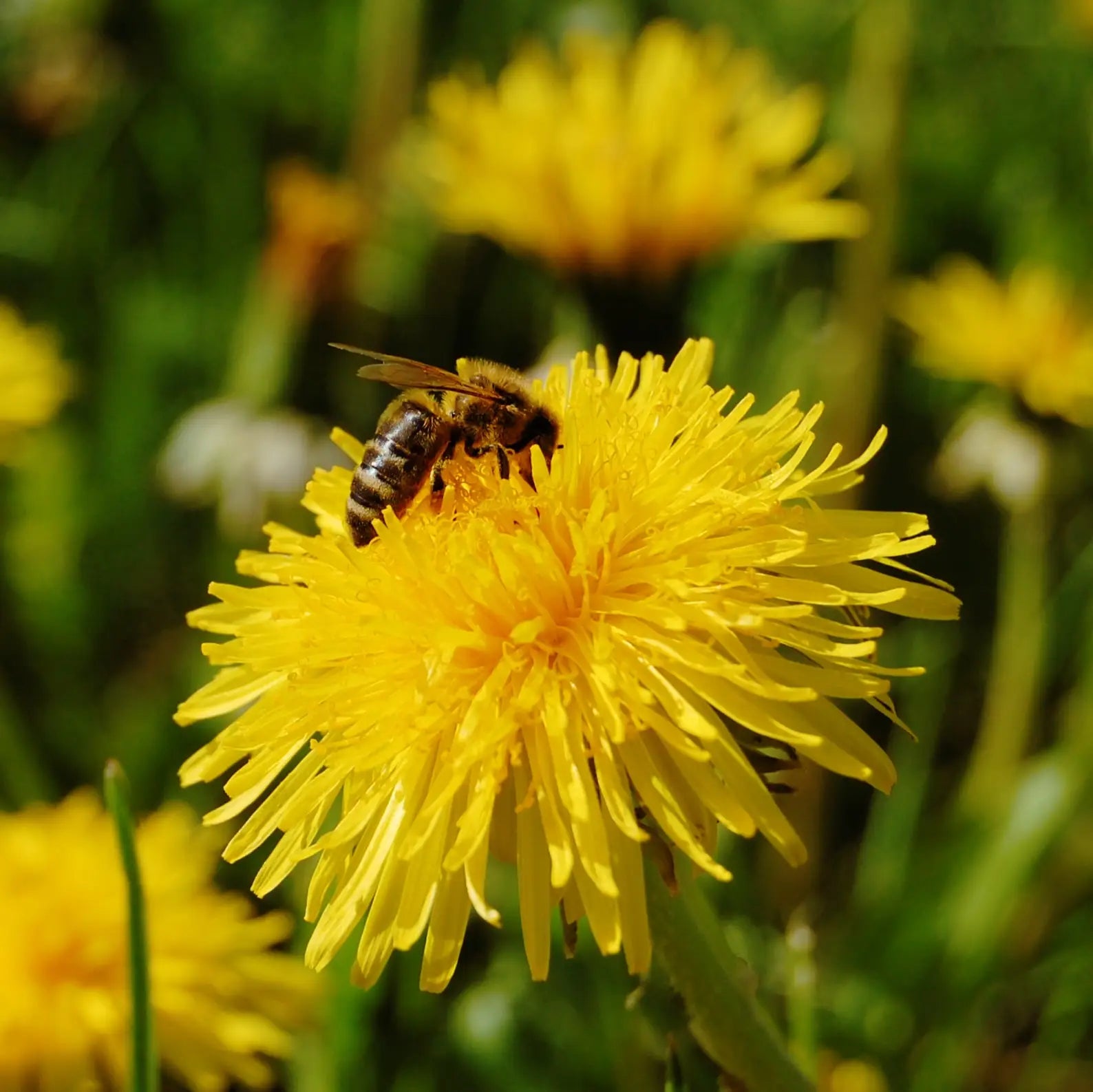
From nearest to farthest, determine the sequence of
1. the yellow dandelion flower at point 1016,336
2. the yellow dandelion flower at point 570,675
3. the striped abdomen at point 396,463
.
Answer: the yellow dandelion flower at point 570,675 < the striped abdomen at point 396,463 < the yellow dandelion flower at point 1016,336

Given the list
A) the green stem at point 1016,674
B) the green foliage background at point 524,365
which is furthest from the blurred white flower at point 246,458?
the green stem at point 1016,674

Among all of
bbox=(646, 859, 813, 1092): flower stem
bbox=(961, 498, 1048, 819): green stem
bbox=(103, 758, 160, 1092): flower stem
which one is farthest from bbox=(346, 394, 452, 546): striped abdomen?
bbox=(961, 498, 1048, 819): green stem

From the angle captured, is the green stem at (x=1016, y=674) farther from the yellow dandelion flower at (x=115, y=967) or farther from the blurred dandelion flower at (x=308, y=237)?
the blurred dandelion flower at (x=308, y=237)

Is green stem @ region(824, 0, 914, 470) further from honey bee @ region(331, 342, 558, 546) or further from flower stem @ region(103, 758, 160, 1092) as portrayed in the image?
flower stem @ region(103, 758, 160, 1092)

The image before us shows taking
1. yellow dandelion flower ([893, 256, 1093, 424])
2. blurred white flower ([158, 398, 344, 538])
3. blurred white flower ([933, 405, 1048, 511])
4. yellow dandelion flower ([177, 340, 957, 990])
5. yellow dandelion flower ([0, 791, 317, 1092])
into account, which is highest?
yellow dandelion flower ([893, 256, 1093, 424])

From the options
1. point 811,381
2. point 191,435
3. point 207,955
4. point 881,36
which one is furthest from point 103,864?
point 881,36

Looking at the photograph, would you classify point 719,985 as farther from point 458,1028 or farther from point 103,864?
point 103,864

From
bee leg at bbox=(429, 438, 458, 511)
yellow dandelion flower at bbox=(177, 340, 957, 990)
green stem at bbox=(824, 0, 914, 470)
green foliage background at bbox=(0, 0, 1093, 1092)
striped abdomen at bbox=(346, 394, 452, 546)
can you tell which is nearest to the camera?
yellow dandelion flower at bbox=(177, 340, 957, 990)
